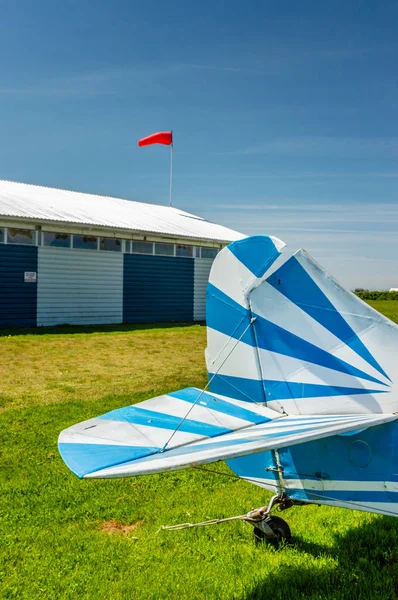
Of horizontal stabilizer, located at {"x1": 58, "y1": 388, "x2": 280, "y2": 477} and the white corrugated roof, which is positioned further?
the white corrugated roof

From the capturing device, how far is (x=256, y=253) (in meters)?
3.13

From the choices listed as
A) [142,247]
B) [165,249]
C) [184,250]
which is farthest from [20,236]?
[184,250]

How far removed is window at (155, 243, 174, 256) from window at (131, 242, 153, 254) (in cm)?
34

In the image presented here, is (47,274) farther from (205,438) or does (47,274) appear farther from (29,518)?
(205,438)

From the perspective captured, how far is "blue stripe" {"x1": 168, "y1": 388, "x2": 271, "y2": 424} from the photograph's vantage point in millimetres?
2773

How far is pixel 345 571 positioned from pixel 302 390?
133 centimetres

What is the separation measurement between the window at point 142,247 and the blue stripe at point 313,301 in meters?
17.1

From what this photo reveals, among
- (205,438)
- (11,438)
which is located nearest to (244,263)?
(205,438)

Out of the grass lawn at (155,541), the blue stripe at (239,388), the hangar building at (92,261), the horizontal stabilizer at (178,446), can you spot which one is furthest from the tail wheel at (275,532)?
the hangar building at (92,261)

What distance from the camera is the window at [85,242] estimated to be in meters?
17.8

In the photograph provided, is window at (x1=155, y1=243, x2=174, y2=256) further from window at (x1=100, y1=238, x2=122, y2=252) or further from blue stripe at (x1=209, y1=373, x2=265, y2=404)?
blue stripe at (x1=209, y1=373, x2=265, y2=404)

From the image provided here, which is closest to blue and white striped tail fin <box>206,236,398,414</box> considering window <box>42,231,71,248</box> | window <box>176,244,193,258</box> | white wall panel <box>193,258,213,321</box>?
window <box>42,231,71,248</box>

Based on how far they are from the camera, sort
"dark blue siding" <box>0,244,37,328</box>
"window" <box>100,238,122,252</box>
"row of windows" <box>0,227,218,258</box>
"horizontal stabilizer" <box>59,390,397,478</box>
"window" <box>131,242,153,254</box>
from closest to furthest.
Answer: "horizontal stabilizer" <box>59,390,397,478</box>, "dark blue siding" <box>0,244,37,328</box>, "row of windows" <box>0,227,218,258</box>, "window" <box>100,238,122,252</box>, "window" <box>131,242,153,254</box>

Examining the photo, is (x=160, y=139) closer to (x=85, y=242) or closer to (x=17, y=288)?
(x=85, y=242)
